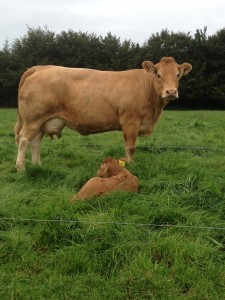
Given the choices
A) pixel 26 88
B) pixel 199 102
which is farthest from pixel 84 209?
pixel 199 102

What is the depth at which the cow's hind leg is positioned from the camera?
762cm

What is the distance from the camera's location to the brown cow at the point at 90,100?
7.54m

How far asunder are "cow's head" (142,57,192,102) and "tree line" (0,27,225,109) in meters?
23.9

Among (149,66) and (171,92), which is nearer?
(171,92)

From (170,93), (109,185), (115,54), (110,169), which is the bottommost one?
Result: (109,185)

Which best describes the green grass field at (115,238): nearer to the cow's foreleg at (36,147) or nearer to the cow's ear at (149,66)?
the cow's foreleg at (36,147)

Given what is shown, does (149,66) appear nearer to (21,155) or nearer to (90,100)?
(90,100)

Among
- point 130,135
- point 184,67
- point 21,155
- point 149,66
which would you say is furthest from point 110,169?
point 184,67

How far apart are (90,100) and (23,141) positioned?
146 centimetres

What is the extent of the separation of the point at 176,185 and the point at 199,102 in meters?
26.7

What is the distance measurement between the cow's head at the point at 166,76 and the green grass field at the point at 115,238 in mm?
1306

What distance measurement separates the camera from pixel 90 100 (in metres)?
7.68

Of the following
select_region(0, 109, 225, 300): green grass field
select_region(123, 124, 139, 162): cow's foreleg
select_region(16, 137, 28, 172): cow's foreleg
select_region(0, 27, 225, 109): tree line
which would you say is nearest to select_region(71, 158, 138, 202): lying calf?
select_region(0, 109, 225, 300): green grass field

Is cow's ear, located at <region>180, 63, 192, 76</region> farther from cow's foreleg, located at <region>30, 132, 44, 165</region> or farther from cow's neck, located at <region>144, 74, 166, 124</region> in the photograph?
cow's foreleg, located at <region>30, 132, 44, 165</region>
